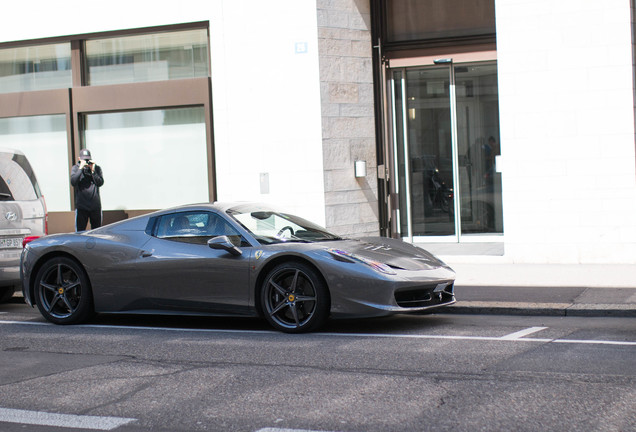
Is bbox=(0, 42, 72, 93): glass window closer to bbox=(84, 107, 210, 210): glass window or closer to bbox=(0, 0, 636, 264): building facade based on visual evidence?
bbox=(0, 0, 636, 264): building facade

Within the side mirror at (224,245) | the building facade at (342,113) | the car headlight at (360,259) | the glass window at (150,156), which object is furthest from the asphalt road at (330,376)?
the glass window at (150,156)

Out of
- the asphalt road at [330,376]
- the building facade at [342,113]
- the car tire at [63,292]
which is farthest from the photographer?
the building facade at [342,113]

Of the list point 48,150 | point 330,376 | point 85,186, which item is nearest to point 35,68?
point 48,150

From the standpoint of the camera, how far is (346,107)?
14180mm

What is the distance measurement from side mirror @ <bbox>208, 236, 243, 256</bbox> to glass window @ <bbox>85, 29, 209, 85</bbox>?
7.67 meters

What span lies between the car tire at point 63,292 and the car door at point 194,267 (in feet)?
2.54

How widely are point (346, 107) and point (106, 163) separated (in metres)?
4.65

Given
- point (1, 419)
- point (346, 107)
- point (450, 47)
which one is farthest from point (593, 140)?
point (1, 419)

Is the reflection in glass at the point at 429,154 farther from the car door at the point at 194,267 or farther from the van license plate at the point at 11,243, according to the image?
the car door at the point at 194,267

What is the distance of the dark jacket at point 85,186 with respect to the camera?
1377 cm

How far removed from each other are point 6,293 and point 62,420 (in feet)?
21.4

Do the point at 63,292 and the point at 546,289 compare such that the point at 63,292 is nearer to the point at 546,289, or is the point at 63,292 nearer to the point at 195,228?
the point at 195,228

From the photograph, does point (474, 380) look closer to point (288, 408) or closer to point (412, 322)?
point (288, 408)

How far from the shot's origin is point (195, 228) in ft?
27.1
